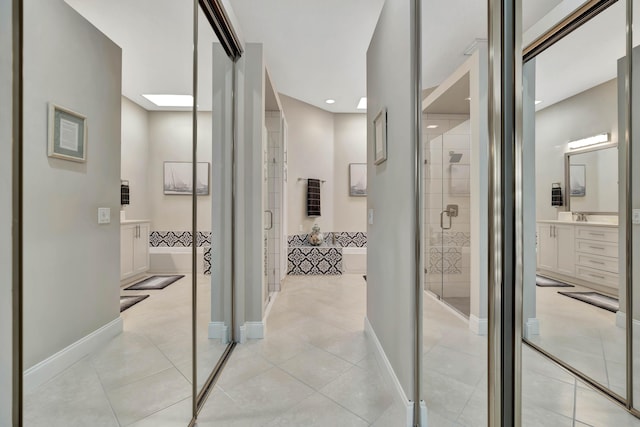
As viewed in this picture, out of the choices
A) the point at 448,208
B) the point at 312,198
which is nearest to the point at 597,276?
the point at 448,208

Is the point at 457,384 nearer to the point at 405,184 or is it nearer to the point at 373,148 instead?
the point at 405,184

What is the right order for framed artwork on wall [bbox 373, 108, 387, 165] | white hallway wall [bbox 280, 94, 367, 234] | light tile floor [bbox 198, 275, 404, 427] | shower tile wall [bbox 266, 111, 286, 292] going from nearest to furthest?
light tile floor [bbox 198, 275, 404, 427]
framed artwork on wall [bbox 373, 108, 387, 165]
shower tile wall [bbox 266, 111, 286, 292]
white hallway wall [bbox 280, 94, 367, 234]

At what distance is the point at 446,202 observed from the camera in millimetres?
1208

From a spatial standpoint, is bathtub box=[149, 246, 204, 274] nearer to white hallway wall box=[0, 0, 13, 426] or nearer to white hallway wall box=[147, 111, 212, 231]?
white hallway wall box=[147, 111, 212, 231]

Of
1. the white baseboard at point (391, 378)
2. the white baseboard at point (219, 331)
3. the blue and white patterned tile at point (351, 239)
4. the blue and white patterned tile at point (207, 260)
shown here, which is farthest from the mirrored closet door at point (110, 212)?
the blue and white patterned tile at point (351, 239)

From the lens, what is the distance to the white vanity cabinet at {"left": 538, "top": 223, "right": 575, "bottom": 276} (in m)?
0.57

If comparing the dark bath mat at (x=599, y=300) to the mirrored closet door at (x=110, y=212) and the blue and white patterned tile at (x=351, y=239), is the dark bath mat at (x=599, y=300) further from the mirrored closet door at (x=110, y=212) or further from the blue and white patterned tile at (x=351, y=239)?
the blue and white patterned tile at (x=351, y=239)

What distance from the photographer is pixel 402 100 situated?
63.6 inches

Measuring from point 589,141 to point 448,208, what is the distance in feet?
2.26

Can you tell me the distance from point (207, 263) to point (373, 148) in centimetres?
146

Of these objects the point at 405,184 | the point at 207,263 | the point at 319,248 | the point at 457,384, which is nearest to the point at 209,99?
the point at 207,263

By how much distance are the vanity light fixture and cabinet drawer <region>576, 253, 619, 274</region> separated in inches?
7.4

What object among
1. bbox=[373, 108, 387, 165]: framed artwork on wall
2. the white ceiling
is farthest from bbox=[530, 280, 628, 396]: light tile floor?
bbox=[373, 108, 387, 165]: framed artwork on wall

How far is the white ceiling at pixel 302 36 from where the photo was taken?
62 cm
